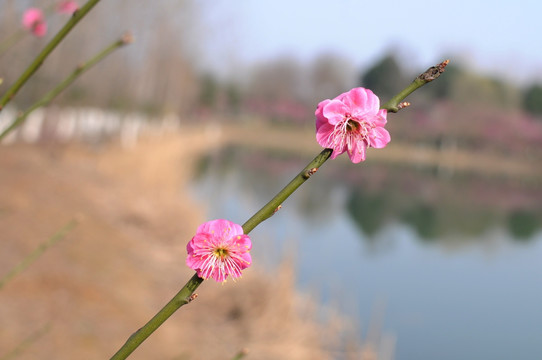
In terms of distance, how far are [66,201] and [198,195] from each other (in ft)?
17.0

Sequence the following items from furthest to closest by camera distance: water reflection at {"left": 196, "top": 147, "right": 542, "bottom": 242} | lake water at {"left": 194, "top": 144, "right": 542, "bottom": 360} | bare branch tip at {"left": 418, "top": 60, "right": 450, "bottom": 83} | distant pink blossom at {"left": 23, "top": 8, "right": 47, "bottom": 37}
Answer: water reflection at {"left": 196, "top": 147, "right": 542, "bottom": 242}
lake water at {"left": 194, "top": 144, "right": 542, "bottom": 360}
distant pink blossom at {"left": 23, "top": 8, "right": 47, "bottom": 37}
bare branch tip at {"left": 418, "top": 60, "right": 450, "bottom": 83}

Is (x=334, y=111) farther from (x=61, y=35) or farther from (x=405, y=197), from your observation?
(x=405, y=197)

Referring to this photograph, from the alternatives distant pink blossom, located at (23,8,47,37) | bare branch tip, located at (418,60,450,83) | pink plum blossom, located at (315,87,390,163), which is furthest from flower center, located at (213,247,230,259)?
distant pink blossom, located at (23,8,47,37)

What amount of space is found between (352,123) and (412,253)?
34.8 ft

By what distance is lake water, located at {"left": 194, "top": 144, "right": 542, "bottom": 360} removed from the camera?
7.10 meters

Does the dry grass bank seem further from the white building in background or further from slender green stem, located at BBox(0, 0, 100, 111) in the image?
the white building in background

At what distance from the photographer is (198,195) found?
13.1m

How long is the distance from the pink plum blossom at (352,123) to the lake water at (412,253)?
17.6 feet

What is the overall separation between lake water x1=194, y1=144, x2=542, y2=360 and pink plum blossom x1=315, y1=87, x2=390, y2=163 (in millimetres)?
5374

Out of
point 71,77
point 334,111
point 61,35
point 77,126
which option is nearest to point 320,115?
point 334,111

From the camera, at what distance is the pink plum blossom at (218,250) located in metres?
0.58

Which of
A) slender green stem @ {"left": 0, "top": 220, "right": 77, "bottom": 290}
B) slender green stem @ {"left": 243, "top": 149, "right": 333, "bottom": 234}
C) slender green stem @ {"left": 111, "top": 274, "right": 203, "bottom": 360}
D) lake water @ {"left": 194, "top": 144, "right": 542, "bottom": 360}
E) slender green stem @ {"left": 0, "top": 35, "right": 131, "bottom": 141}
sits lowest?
slender green stem @ {"left": 111, "top": 274, "right": 203, "bottom": 360}

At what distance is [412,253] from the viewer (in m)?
10.9

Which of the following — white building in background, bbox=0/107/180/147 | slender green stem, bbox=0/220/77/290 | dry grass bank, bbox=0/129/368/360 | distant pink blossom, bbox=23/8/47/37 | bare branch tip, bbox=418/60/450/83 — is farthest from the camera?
white building in background, bbox=0/107/180/147
